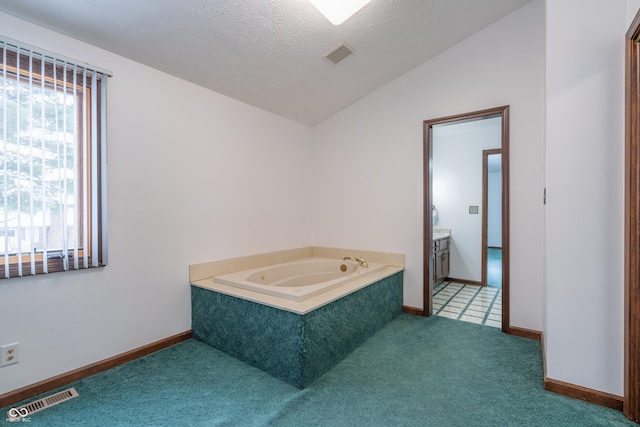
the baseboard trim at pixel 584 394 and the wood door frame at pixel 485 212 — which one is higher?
the wood door frame at pixel 485 212

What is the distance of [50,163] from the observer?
1.73 meters

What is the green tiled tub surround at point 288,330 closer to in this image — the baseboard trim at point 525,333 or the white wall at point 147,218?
the white wall at point 147,218

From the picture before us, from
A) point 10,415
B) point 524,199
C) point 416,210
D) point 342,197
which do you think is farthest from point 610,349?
point 10,415

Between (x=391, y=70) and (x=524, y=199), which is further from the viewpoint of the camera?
(x=391, y=70)

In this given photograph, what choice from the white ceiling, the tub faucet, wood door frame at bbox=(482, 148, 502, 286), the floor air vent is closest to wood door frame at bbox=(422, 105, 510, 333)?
the tub faucet

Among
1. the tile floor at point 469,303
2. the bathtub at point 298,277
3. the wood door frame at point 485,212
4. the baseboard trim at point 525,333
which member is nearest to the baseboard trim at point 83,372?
the bathtub at point 298,277

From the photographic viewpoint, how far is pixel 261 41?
218cm

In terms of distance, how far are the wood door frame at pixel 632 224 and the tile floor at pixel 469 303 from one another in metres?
1.24

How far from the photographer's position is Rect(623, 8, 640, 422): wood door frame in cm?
142

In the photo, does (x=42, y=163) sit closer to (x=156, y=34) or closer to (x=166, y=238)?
(x=166, y=238)

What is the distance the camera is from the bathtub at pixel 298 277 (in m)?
2.08

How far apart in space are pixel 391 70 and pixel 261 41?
1385 mm

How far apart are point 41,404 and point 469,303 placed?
3.65 meters

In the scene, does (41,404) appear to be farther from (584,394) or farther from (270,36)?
(584,394)
